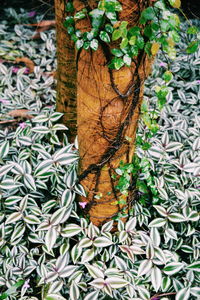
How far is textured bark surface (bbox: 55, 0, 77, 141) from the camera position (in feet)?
4.69

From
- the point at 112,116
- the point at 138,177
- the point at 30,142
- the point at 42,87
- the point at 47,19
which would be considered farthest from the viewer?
the point at 47,19

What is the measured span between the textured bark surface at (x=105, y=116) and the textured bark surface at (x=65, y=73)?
371 millimetres

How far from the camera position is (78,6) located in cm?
96

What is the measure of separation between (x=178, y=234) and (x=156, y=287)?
32 cm

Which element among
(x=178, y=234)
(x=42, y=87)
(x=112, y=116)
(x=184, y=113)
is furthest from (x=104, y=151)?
(x=42, y=87)

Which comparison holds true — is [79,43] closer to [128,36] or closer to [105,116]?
[128,36]

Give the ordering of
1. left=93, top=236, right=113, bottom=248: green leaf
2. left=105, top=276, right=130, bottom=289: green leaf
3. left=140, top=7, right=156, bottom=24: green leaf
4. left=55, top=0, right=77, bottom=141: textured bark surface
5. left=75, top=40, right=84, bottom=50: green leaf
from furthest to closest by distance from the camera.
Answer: left=55, top=0, right=77, bottom=141: textured bark surface, left=93, top=236, right=113, bottom=248: green leaf, left=105, top=276, right=130, bottom=289: green leaf, left=75, top=40, right=84, bottom=50: green leaf, left=140, top=7, right=156, bottom=24: green leaf

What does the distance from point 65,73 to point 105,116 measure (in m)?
0.51

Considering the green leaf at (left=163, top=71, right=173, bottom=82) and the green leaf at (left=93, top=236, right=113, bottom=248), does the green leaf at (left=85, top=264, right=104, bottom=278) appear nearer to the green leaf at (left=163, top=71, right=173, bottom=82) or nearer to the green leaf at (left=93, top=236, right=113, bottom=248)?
the green leaf at (left=93, top=236, right=113, bottom=248)

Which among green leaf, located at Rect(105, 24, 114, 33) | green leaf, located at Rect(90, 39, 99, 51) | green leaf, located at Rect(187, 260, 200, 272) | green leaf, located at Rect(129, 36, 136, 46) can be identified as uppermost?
green leaf, located at Rect(105, 24, 114, 33)

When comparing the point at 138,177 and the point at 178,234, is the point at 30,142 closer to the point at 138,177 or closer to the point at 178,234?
the point at 138,177

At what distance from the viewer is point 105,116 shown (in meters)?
1.10

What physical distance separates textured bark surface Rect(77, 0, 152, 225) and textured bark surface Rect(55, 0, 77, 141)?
0.37 m

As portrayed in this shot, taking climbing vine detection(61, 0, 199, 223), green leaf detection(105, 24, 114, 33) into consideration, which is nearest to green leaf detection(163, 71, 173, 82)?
climbing vine detection(61, 0, 199, 223)
